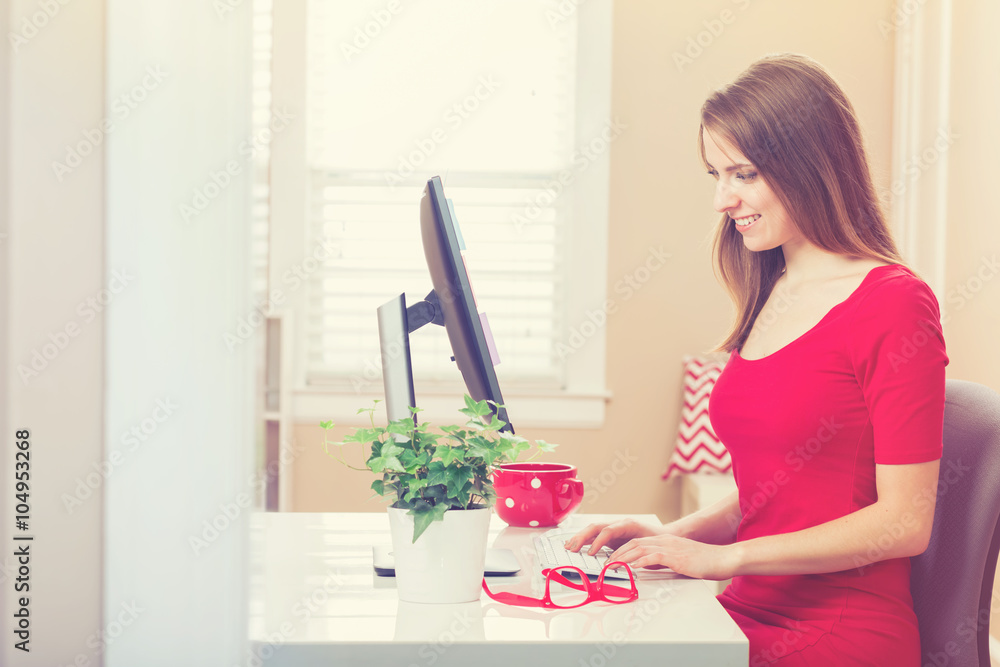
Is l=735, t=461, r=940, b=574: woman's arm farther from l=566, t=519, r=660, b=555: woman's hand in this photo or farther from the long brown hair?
the long brown hair

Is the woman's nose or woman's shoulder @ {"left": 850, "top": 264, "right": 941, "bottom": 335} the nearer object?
woman's shoulder @ {"left": 850, "top": 264, "right": 941, "bottom": 335}

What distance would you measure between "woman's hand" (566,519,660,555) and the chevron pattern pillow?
1.68m

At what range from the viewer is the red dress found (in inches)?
42.5

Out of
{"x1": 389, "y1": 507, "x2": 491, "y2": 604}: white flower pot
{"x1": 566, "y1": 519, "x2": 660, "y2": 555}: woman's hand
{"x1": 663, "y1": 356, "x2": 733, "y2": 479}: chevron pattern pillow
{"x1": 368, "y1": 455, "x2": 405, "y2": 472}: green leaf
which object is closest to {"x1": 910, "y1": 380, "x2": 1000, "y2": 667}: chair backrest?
{"x1": 566, "y1": 519, "x2": 660, "y2": 555}: woman's hand

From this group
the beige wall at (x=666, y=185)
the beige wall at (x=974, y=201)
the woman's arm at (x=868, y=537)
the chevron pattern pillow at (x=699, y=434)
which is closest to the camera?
the woman's arm at (x=868, y=537)

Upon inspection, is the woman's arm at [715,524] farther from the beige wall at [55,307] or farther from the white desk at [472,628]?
the beige wall at [55,307]

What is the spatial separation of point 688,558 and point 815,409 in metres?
0.28

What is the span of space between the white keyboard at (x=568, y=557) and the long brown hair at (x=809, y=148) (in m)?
0.57

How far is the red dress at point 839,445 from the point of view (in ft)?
3.54

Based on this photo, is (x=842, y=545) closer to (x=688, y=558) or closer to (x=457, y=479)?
(x=688, y=558)

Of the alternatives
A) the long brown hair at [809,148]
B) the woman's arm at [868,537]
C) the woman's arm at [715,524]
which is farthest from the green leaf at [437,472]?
the long brown hair at [809,148]

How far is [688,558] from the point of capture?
1089 mm

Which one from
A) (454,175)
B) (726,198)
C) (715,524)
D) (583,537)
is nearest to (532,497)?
(583,537)

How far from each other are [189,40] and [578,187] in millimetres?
2432
